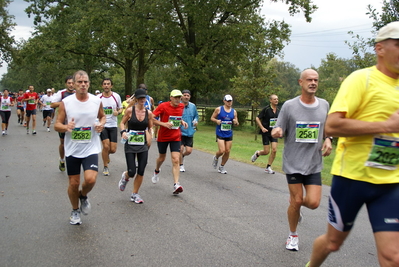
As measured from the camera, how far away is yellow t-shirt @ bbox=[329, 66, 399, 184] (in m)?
3.04

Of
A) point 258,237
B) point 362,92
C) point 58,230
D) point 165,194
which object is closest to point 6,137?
point 165,194

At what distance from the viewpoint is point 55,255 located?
476 centimetres

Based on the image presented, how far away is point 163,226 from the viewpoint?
5.93 meters

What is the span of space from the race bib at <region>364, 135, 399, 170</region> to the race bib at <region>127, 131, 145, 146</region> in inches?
189

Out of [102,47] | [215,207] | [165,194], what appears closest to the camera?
[215,207]

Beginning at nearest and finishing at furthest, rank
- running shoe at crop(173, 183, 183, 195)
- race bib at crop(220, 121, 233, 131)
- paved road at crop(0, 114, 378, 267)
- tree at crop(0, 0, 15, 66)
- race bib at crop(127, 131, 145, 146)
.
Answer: paved road at crop(0, 114, 378, 267) → race bib at crop(127, 131, 145, 146) → running shoe at crop(173, 183, 183, 195) → race bib at crop(220, 121, 233, 131) → tree at crop(0, 0, 15, 66)

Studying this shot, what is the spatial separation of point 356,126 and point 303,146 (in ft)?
6.65

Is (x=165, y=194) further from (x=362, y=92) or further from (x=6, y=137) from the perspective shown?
(x=6, y=137)

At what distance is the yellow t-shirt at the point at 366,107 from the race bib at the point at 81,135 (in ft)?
12.1

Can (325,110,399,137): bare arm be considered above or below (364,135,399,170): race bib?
above

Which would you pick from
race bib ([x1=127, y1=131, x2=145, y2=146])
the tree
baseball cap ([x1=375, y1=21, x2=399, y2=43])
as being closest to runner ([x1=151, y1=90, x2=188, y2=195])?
race bib ([x1=127, y1=131, x2=145, y2=146])

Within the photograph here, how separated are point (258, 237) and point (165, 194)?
2.90m

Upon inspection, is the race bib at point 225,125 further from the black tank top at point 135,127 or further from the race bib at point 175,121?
the black tank top at point 135,127

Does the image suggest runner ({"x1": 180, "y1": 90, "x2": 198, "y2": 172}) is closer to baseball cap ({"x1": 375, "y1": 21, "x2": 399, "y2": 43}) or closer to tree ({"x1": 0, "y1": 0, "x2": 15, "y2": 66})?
baseball cap ({"x1": 375, "y1": 21, "x2": 399, "y2": 43})
